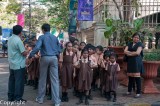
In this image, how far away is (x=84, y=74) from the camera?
28.7 feet

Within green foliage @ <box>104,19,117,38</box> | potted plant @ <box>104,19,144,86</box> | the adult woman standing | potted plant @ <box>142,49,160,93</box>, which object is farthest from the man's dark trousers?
green foliage @ <box>104,19,117,38</box>

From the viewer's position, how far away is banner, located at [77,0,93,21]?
50.5ft

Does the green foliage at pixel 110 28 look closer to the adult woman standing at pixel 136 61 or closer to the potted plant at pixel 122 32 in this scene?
the potted plant at pixel 122 32

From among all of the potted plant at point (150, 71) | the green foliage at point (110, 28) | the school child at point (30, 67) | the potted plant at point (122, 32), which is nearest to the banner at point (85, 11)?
the potted plant at point (122, 32)

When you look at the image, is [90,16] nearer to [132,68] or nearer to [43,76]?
[132,68]

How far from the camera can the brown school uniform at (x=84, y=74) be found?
344 inches

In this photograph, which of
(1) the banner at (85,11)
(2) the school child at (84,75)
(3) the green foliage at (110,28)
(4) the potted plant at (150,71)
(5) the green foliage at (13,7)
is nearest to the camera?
(2) the school child at (84,75)

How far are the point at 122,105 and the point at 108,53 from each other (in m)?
1.60

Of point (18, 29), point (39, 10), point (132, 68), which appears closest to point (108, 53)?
point (132, 68)

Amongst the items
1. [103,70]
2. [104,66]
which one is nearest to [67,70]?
[104,66]

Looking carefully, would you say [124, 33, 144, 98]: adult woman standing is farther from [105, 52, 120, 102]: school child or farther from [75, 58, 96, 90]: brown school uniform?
[75, 58, 96, 90]: brown school uniform

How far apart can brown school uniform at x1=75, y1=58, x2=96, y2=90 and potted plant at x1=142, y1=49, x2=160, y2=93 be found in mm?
1979

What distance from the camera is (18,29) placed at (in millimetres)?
8516

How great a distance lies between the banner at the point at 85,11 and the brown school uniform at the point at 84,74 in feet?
22.1
